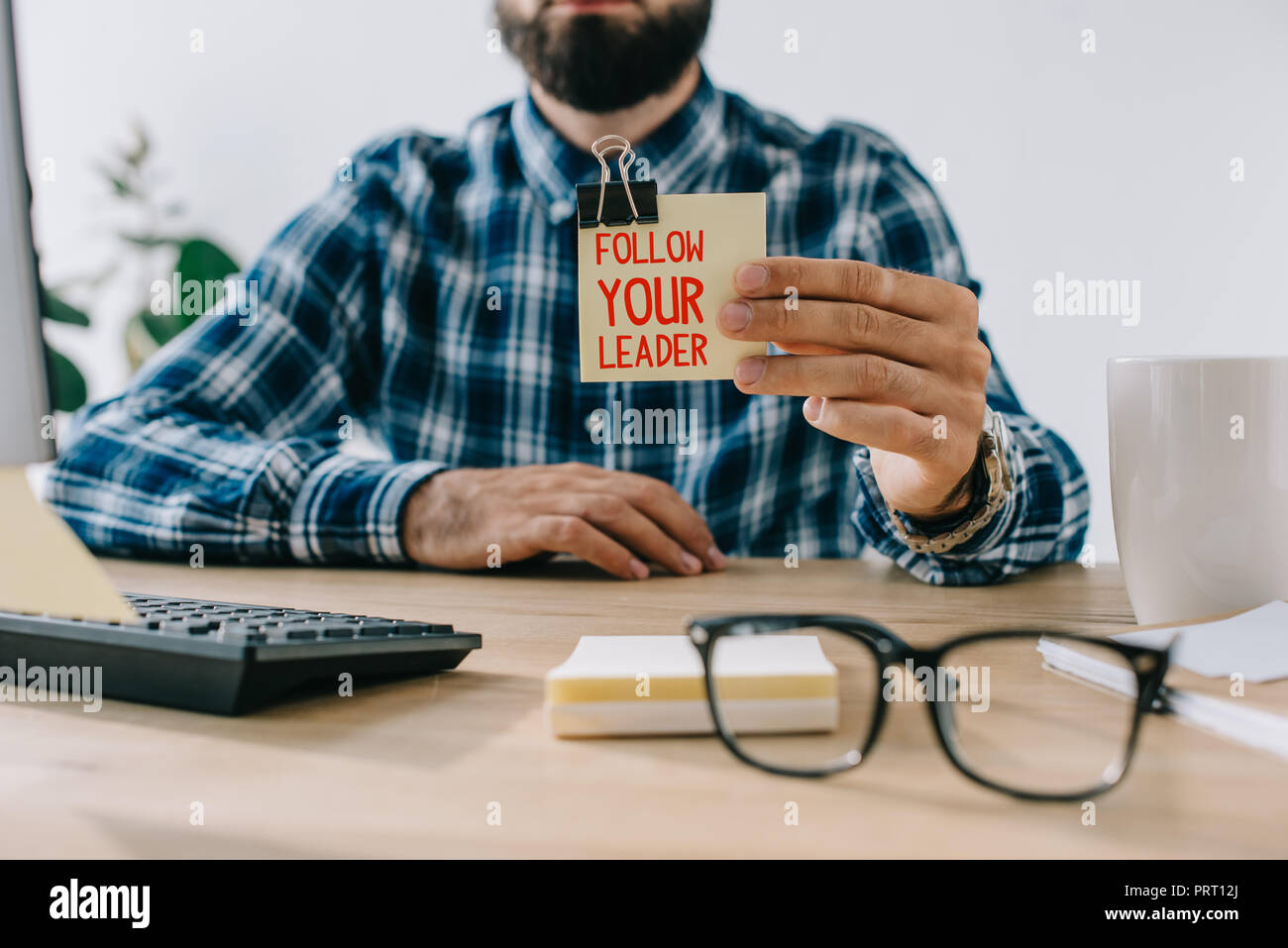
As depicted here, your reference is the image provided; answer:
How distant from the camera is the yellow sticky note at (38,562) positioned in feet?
1.31

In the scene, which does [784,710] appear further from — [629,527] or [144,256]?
[144,256]

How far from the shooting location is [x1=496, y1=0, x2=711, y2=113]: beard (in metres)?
1.33

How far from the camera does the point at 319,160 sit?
2982 millimetres

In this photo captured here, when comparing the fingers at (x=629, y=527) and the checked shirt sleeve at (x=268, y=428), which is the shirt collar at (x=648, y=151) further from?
the fingers at (x=629, y=527)

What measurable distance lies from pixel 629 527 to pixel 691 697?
470 millimetres

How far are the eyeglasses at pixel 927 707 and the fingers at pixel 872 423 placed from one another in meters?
0.25

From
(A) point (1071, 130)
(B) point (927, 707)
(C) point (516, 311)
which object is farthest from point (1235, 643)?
(A) point (1071, 130)

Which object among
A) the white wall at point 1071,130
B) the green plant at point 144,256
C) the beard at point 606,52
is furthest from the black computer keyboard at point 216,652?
the green plant at point 144,256

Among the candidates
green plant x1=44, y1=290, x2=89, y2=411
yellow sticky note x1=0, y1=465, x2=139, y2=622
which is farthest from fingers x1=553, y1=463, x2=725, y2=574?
green plant x1=44, y1=290, x2=89, y2=411

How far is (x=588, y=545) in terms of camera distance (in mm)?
847

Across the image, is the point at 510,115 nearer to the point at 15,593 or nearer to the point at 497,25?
the point at 497,25
